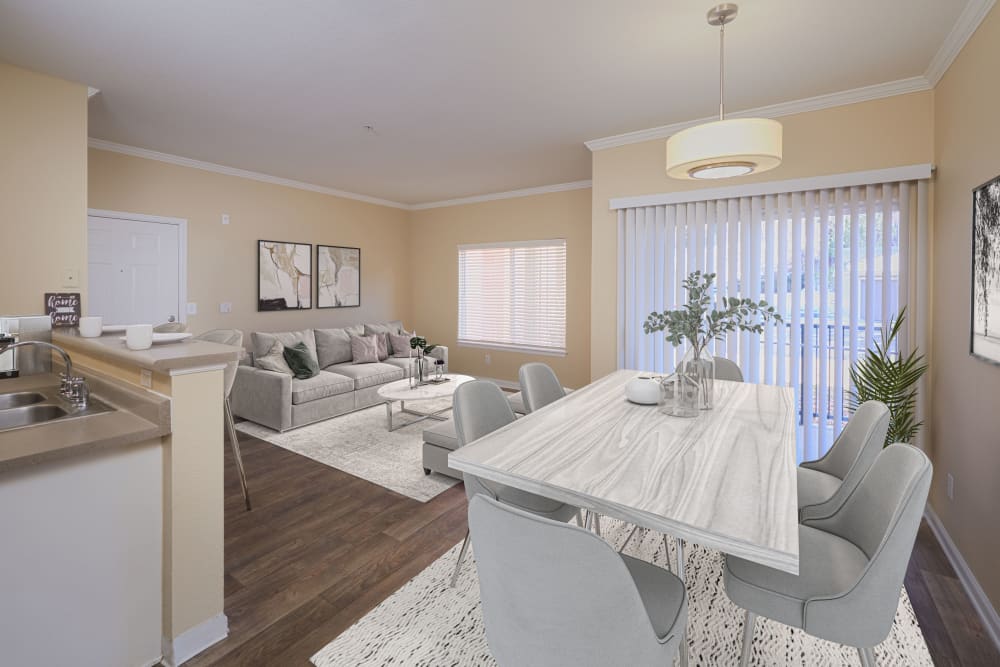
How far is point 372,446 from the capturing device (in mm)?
3973

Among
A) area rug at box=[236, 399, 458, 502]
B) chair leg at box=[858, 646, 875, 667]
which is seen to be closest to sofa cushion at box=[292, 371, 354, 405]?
area rug at box=[236, 399, 458, 502]

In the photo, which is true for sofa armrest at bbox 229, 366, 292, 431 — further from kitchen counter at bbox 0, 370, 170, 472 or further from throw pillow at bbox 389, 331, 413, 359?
kitchen counter at bbox 0, 370, 170, 472

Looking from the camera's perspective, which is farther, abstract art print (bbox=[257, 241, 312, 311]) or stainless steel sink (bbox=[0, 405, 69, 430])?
abstract art print (bbox=[257, 241, 312, 311])

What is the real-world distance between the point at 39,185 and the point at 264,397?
2.26 metres

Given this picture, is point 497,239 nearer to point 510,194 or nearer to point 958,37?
point 510,194

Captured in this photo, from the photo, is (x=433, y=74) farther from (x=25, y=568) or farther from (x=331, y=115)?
(x=25, y=568)

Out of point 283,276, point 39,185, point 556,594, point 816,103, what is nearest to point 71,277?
point 39,185

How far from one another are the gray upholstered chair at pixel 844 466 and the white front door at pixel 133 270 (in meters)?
5.34

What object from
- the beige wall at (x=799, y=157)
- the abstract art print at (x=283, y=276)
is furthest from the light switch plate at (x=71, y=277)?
the beige wall at (x=799, y=157)

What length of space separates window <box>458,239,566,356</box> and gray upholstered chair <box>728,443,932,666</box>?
4578 mm

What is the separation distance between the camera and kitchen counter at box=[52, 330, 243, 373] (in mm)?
1617

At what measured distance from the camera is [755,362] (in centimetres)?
344

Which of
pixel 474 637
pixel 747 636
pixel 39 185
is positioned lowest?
pixel 474 637

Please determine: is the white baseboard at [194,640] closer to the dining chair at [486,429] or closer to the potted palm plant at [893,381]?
the dining chair at [486,429]
